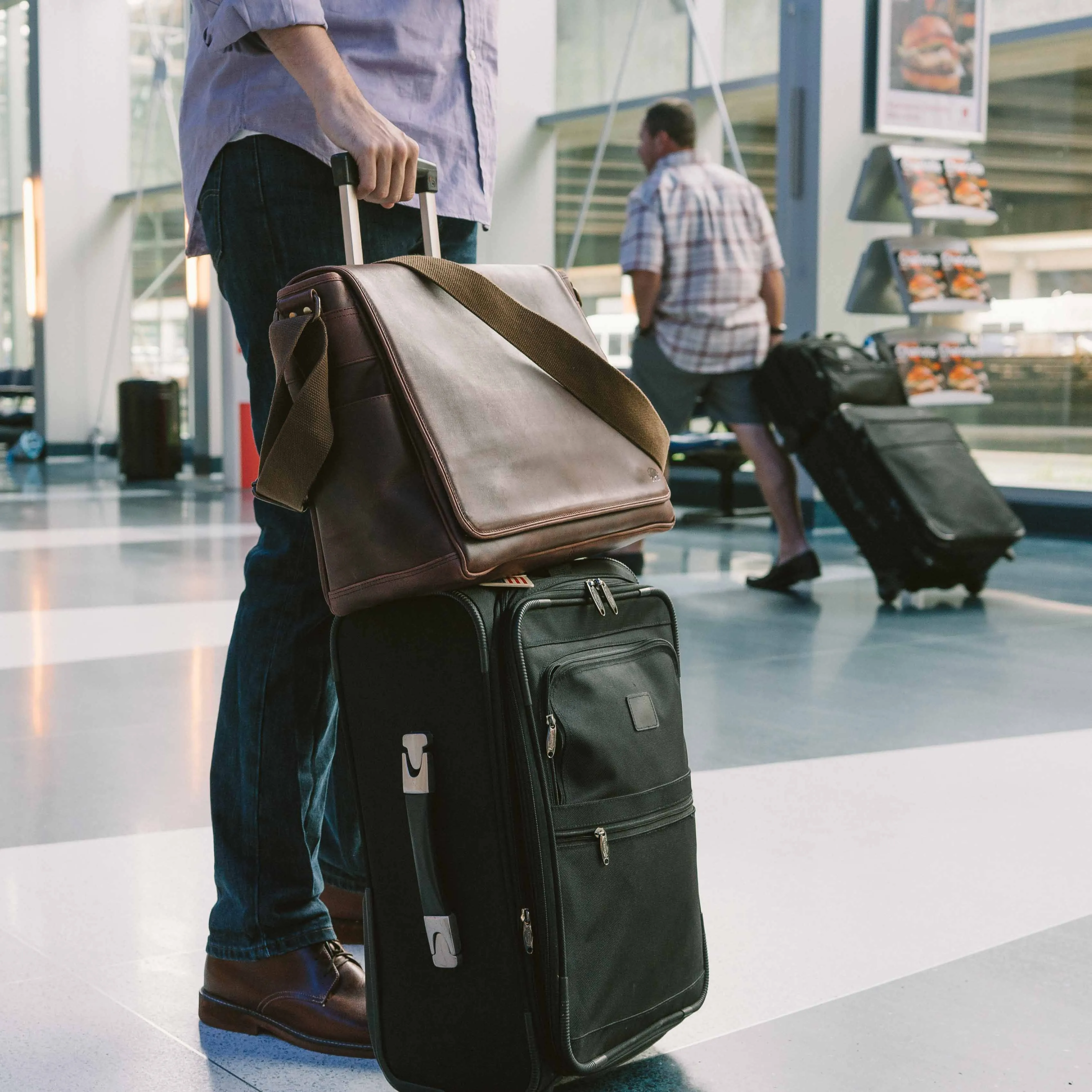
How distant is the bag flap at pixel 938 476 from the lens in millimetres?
4539

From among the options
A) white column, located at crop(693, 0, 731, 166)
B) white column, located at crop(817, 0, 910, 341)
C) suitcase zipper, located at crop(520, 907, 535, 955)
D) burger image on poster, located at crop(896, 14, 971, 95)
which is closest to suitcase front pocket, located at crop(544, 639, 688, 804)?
suitcase zipper, located at crop(520, 907, 535, 955)

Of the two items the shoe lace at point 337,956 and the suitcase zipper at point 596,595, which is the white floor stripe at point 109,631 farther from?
the suitcase zipper at point 596,595

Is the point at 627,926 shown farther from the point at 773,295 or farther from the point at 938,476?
the point at 773,295

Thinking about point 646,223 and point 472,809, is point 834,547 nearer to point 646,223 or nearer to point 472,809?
point 646,223

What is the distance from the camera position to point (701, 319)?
16.5 feet

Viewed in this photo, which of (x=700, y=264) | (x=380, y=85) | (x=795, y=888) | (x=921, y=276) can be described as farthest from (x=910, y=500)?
(x=380, y=85)

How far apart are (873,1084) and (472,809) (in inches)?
19.1

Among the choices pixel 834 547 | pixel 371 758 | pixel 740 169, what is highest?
pixel 740 169

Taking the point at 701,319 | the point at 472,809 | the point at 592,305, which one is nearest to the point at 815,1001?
the point at 472,809

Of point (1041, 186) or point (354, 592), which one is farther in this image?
point (1041, 186)

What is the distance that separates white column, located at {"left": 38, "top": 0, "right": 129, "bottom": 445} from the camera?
45.1ft

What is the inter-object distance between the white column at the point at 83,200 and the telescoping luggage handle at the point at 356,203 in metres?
13.1

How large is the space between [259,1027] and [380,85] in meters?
0.98

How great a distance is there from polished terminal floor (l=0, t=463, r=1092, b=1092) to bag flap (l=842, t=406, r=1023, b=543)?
0.26m
